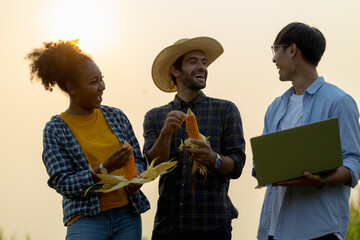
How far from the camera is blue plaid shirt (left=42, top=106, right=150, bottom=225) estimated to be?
11.8 ft

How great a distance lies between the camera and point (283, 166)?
10.3 ft

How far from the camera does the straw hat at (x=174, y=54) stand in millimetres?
4516

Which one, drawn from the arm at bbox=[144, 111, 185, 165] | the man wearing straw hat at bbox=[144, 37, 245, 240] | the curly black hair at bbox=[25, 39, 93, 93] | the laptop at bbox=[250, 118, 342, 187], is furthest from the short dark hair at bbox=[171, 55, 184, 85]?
the laptop at bbox=[250, 118, 342, 187]

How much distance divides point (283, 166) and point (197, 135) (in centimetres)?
88

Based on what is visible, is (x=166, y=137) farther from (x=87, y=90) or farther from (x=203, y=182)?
(x=87, y=90)

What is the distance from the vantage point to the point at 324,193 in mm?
3271

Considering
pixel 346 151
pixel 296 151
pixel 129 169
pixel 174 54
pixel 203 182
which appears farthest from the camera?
pixel 174 54

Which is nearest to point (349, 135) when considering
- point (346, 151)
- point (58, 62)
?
point (346, 151)

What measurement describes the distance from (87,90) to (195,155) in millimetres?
979

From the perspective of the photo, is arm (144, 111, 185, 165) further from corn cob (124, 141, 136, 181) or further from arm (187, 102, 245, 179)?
corn cob (124, 141, 136, 181)

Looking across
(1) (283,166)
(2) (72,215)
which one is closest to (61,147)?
(2) (72,215)

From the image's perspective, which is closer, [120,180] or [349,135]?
[349,135]

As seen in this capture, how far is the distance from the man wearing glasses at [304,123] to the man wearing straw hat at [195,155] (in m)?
0.48

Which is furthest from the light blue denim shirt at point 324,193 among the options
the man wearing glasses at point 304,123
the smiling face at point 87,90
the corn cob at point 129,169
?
the smiling face at point 87,90
